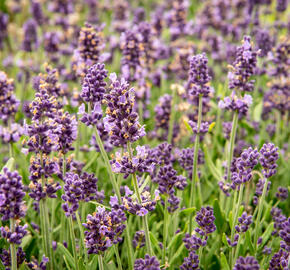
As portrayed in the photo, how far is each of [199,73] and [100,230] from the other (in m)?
1.54

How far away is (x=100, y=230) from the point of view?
8.44 ft

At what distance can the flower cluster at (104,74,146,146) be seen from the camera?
8.46 ft

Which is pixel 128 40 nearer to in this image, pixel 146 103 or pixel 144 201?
pixel 146 103

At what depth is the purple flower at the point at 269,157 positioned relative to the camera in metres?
2.93

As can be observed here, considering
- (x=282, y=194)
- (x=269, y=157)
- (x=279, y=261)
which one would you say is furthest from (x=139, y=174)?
(x=279, y=261)

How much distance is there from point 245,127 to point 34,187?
293 centimetres

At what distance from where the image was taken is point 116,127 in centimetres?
265

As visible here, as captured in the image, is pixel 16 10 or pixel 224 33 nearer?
pixel 224 33

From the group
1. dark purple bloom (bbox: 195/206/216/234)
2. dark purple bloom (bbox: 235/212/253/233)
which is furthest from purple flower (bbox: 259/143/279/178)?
dark purple bloom (bbox: 195/206/216/234)

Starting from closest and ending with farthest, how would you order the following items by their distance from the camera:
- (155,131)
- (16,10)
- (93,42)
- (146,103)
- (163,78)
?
(93,42)
(155,131)
(146,103)
(163,78)
(16,10)

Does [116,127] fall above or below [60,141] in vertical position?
above

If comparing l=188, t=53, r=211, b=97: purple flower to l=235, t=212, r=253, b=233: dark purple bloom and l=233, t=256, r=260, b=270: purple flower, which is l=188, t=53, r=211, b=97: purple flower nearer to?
l=235, t=212, r=253, b=233: dark purple bloom

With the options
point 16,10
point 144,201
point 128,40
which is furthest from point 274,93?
point 16,10

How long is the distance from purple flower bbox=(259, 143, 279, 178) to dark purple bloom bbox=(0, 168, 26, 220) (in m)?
1.69
